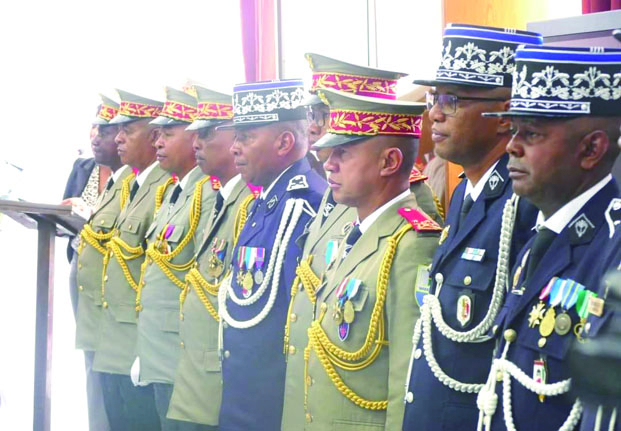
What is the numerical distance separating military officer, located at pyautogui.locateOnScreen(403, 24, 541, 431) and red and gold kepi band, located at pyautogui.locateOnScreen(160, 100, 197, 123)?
208 cm

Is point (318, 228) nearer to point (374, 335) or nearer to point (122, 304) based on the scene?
point (374, 335)

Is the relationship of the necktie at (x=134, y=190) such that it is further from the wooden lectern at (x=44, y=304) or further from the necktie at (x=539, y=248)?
the necktie at (x=539, y=248)

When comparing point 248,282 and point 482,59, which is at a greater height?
point 482,59

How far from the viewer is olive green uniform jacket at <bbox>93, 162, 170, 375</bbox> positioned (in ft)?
16.0

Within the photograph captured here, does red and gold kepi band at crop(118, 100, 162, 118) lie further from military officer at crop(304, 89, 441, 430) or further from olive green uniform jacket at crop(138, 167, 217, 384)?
military officer at crop(304, 89, 441, 430)

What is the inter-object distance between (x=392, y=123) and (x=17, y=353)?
4.69 metres

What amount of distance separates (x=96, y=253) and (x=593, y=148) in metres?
3.38

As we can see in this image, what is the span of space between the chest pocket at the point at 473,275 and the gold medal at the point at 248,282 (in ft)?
3.86

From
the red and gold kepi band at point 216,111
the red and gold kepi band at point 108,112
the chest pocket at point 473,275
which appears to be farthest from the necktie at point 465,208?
the red and gold kepi band at point 108,112

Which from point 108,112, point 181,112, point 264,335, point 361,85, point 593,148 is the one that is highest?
point 108,112

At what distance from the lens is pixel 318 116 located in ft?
11.6

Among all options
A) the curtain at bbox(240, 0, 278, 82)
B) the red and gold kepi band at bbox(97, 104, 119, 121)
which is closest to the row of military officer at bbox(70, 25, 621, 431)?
the red and gold kepi band at bbox(97, 104, 119, 121)

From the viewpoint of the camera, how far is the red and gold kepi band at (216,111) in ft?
14.3

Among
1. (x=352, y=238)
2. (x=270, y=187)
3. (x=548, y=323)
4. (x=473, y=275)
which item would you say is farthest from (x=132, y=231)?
(x=548, y=323)
